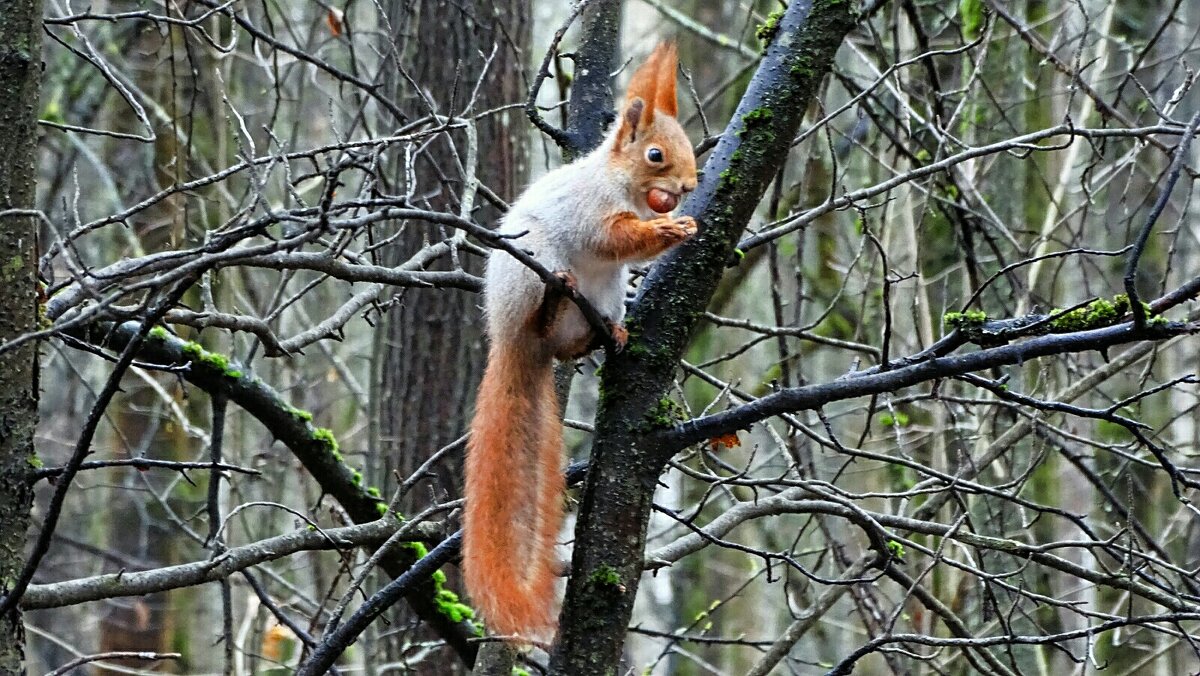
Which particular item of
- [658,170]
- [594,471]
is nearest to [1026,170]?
[658,170]

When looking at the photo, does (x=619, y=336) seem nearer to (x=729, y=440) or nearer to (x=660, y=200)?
(x=729, y=440)

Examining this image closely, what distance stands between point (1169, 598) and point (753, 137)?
5.44ft

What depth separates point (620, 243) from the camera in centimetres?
313

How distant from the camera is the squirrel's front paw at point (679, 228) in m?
2.66

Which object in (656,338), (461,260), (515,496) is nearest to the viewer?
(656,338)

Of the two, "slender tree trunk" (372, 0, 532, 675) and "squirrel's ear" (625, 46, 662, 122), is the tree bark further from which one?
"slender tree trunk" (372, 0, 532, 675)

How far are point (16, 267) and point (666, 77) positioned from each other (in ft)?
6.09

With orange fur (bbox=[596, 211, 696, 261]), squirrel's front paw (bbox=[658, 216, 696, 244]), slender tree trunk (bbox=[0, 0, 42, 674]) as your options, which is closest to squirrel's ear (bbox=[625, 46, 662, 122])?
orange fur (bbox=[596, 211, 696, 261])

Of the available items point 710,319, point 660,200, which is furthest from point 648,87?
point 710,319

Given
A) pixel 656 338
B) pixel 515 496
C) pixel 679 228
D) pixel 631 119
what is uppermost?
pixel 631 119

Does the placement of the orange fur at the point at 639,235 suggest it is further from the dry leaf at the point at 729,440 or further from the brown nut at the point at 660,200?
the dry leaf at the point at 729,440

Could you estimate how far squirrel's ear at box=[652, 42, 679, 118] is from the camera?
334 centimetres

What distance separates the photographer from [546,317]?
3.06 metres

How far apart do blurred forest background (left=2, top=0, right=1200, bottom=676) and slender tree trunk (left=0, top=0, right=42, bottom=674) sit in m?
0.03
